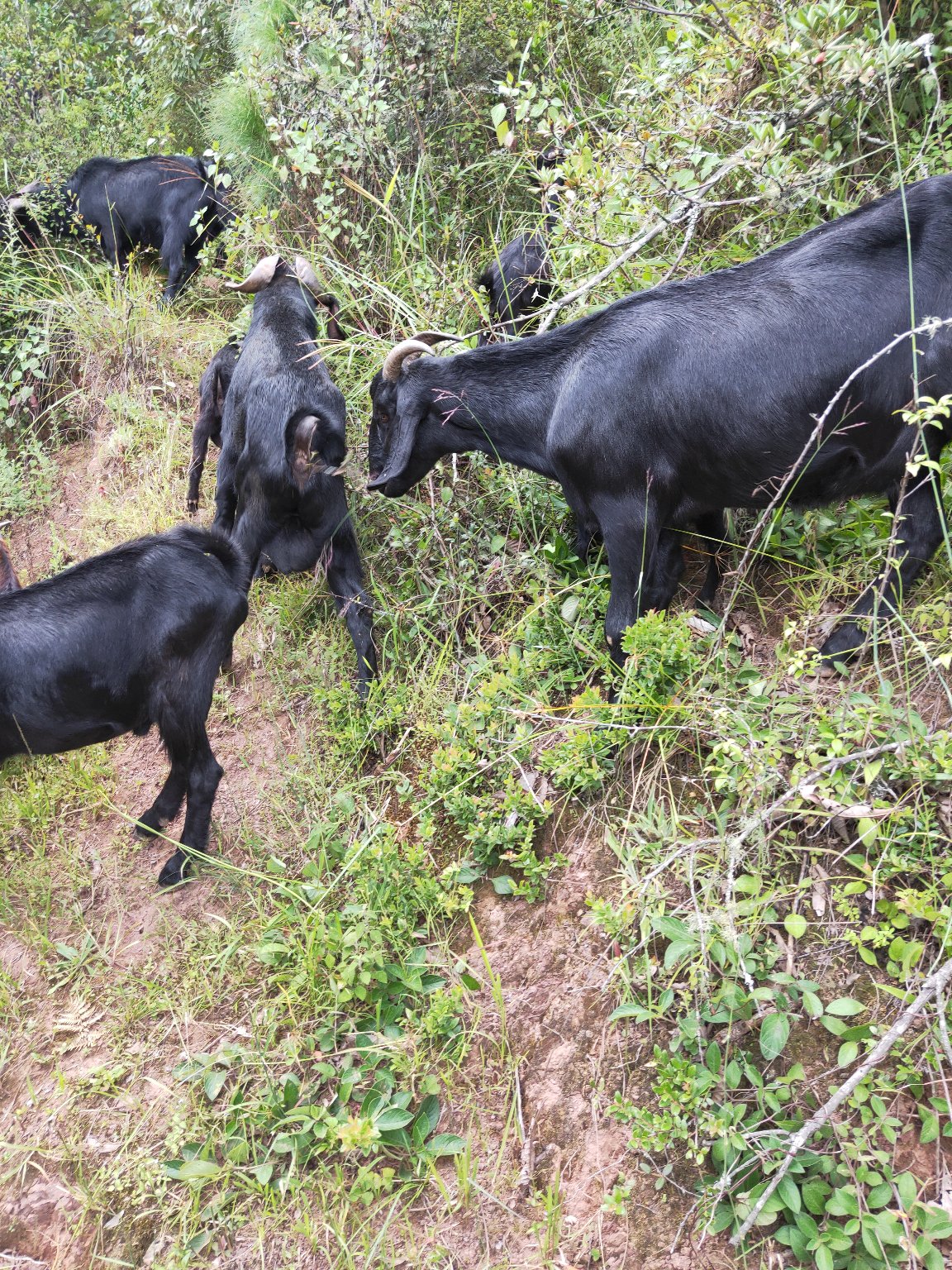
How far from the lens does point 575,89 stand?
5.69 meters

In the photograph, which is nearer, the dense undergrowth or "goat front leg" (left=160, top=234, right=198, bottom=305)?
the dense undergrowth

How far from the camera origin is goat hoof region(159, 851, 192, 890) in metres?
4.12

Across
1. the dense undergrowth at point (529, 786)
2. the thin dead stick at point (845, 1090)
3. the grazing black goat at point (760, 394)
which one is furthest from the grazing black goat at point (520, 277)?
the thin dead stick at point (845, 1090)

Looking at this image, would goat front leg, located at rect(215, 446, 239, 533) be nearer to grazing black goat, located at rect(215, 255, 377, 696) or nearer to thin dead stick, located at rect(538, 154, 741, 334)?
grazing black goat, located at rect(215, 255, 377, 696)

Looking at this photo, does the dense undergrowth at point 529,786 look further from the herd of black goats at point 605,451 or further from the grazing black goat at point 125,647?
the grazing black goat at point 125,647

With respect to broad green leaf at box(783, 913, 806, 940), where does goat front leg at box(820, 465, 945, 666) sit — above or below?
above

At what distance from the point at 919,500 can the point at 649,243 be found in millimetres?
2040

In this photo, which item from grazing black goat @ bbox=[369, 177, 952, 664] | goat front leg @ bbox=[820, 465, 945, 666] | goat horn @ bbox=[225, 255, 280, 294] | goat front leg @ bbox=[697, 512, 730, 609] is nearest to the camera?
grazing black goat @ bbox=[369, 177, 952, 664]

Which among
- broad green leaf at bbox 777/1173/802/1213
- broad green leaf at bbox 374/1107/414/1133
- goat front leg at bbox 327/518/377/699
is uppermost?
goat front leg at bbox 327/518/377/699

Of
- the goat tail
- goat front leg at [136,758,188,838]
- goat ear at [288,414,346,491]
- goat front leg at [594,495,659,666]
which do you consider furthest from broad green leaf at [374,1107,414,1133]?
goat ear at [288,414,346,491]

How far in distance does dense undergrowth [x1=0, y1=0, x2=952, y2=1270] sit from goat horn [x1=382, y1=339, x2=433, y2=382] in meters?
0.72

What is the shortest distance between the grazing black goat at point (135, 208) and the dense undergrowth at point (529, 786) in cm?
168

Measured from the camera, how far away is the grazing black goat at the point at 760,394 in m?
3.44

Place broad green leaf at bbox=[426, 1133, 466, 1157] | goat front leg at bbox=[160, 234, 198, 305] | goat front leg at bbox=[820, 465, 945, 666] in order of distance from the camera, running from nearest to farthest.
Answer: broad green leaf at bbox=[426, 1133, 466, 1157]
goat front leg at bbox=[820, 465, 945, 666]
goat front leg at bbox=[160, 234, 198, 305]
